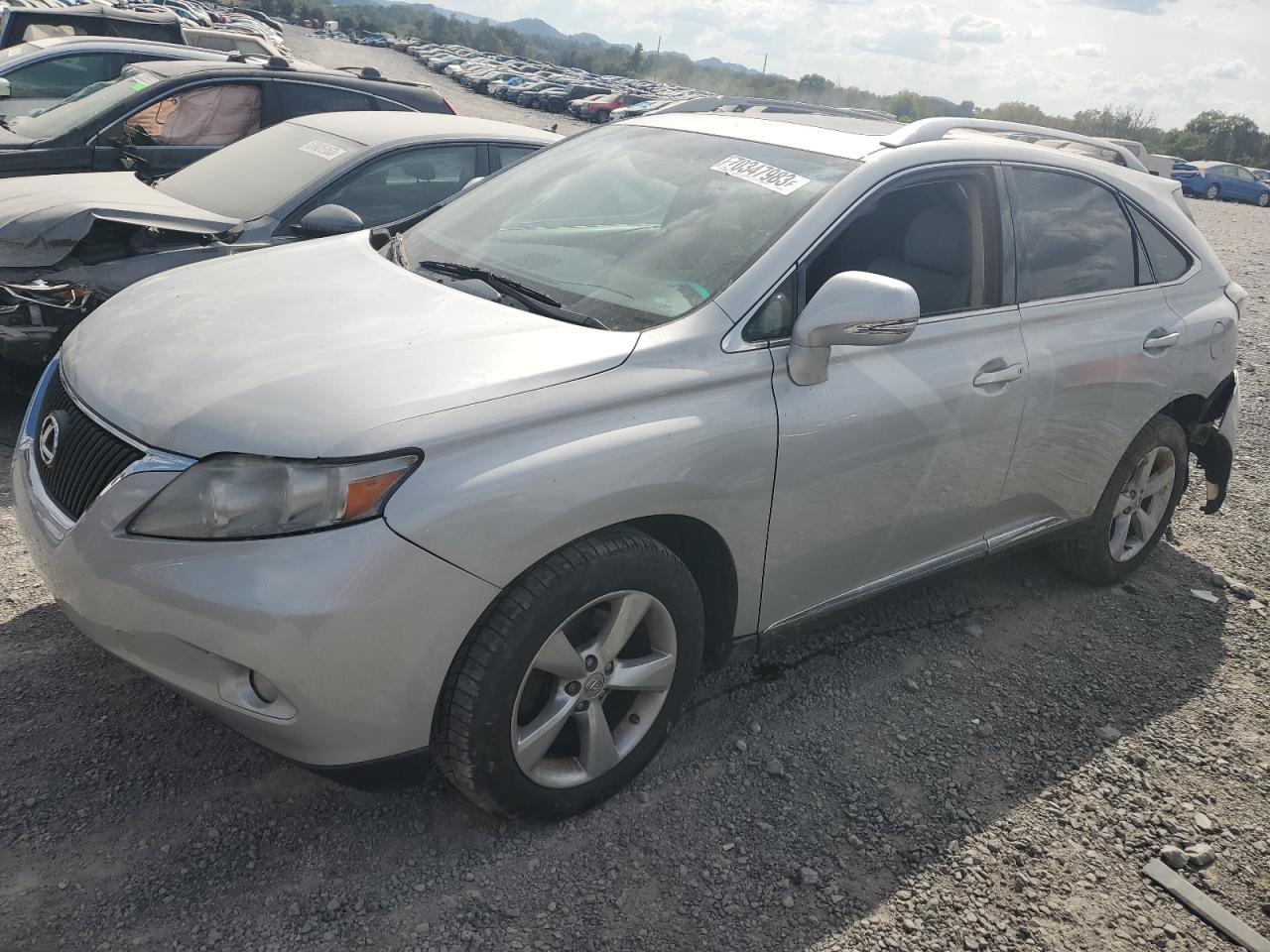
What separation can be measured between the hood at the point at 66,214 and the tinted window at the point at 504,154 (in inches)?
64.7

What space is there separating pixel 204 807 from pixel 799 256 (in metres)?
2.14

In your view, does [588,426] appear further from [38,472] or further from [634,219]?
[38,472]

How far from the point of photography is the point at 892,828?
9.16 ft

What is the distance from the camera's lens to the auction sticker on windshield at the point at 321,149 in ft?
17.7

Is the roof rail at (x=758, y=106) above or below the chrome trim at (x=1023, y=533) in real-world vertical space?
above

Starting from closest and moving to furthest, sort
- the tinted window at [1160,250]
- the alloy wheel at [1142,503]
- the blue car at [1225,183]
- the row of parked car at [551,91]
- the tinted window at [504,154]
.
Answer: the tinted window at [1160,250] → the alloy wheel at [1142,503] → the tinted window at [504,154] → the blue car at [1225,183] → the row of parked car at [551,91]

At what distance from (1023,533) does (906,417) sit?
1.06m

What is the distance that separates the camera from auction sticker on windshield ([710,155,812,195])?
9.91 ft

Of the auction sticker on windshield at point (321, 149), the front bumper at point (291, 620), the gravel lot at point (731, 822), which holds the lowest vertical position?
the gravel lot at point (731, 822)

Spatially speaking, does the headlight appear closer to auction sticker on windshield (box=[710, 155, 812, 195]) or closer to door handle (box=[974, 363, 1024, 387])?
auction sticker on windshield (box=[710, 155, 812, 195])

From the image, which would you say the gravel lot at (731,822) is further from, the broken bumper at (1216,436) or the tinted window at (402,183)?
the tinted window at (402,183)

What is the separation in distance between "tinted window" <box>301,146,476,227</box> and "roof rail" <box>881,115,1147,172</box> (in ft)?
9.82

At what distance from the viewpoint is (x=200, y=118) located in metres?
6.65

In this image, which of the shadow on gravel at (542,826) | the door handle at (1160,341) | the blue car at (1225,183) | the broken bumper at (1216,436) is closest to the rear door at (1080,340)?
the door handle at (1160,341)
